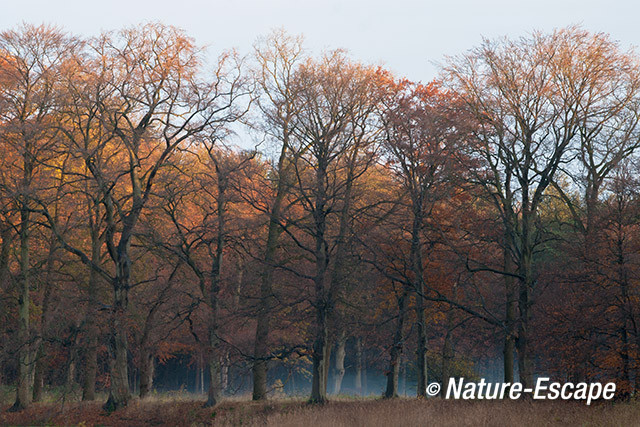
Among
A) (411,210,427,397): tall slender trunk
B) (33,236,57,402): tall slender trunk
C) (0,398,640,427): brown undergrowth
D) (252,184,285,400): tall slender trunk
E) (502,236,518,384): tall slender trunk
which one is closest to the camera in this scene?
(0,398,640,427): brown undergrowth

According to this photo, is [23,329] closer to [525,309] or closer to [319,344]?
[319,344]

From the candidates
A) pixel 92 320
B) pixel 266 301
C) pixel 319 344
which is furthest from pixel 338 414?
pixel 92 320

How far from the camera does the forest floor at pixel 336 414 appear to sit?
57.9 feet

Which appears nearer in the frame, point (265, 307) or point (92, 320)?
point (92, 320)

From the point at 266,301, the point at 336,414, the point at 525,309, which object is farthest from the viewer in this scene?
the point at 266,301

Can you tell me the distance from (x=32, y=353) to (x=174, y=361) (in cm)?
2987

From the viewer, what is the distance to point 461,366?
39.8 m

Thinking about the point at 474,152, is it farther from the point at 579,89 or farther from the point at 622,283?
the point at 622,283

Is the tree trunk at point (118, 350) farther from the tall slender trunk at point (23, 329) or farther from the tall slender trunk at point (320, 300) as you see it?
the tall slender trunk at point (320, 300)

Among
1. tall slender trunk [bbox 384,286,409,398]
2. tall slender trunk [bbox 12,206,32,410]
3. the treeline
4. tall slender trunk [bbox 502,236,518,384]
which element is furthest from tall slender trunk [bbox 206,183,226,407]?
tall slender trunk [bbox 502,236,518,384]

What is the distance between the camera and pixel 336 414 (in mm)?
21109

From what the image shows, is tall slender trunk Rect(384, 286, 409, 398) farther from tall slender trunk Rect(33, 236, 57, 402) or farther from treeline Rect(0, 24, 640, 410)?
tall slender trunk Rect(33, 236, 57, 402)

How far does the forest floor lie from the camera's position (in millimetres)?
17656

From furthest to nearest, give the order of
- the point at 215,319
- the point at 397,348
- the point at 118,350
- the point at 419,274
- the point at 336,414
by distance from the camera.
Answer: the point at 118,350 < the point at 397,348 < the point at 215,319 < the point at 419,274 < the point at 336,414
